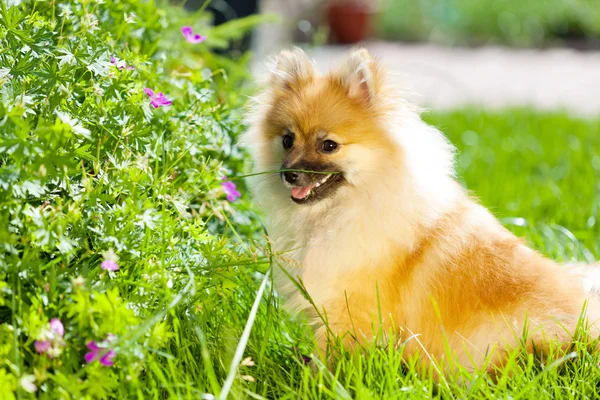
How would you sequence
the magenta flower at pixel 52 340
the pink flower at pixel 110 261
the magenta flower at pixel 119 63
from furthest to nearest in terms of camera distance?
1. the magenta flower at pixel 119 63
2. the pink flower at pixel 110 261
3. the magenta flower at pixel 52 340

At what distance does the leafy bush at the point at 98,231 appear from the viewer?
192cm

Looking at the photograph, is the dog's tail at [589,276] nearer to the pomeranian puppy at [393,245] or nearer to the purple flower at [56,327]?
the pomeranian puppy at [393,245]

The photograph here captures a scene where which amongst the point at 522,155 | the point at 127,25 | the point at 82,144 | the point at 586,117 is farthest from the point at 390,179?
the point at 586,117

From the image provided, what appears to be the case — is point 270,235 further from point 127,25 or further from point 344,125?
point 127,25

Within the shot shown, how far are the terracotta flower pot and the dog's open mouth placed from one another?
9.89m

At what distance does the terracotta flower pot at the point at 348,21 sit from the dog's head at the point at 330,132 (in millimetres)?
Result: 9695

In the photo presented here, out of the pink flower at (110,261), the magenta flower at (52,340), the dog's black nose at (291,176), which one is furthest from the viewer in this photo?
the dog's black nose at (291,176)

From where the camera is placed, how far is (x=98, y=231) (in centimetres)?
213

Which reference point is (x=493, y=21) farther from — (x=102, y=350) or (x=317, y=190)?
(x=102, y=350)

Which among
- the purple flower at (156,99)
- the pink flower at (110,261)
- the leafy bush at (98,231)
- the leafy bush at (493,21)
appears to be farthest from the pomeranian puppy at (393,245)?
the leafy bush at (493,21)

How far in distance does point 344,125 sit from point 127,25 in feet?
3.38

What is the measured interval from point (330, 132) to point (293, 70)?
0.36 meters

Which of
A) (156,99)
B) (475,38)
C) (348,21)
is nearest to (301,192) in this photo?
(156,99)

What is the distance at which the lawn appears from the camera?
76.0 inches
